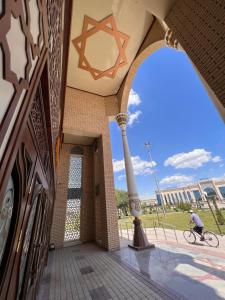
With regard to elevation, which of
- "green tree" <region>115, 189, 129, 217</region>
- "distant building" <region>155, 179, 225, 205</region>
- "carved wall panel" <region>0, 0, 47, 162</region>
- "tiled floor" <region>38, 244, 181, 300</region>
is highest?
"distant building" <region>155, 179, 225, 205</region>

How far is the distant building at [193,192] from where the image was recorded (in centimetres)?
3934

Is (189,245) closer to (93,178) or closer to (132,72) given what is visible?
(93,178)

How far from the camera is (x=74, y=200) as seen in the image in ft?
23.9

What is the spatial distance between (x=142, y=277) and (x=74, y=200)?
16.4ft

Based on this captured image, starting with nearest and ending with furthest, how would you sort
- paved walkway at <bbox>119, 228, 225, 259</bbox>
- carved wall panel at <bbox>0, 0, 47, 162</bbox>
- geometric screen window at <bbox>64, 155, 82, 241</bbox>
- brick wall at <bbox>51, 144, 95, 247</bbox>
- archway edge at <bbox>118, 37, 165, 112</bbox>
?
carved wall panel at <bbox>0, 0, 47, 162</bbox>
paved walkway at <bbox>119, 228, 225, 259</bbox>
archway edge at <bbox>118, 37, 165, 112</bbox>
brick wall at <bbox>51, 144, 95, 247</bbox>
geometric screen window at <bbox>64, 155, 82, 241</bbox>

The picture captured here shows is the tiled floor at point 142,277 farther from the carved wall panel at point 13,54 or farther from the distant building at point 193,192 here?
the distant building at point 193,192

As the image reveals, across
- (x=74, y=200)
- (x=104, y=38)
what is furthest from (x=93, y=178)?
(x=104, y=38)

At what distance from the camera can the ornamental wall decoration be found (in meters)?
4.46

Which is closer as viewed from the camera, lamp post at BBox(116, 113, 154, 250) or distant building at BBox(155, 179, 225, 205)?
lamp post at BBox(116, 113, 154, 250)

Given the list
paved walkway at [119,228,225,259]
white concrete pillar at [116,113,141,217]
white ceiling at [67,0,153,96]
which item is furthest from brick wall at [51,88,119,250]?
paved walkway at [119,228,225,259]

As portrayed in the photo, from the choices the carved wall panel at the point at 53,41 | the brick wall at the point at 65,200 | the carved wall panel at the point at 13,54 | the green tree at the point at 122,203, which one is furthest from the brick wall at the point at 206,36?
the green tree at the point at 122,203

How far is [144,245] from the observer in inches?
190

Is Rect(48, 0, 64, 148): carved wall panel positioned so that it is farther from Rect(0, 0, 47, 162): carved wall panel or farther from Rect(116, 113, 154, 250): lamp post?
Rect(116, 113, 154, 250): lamp post

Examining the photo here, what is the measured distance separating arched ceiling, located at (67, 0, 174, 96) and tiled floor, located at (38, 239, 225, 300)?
562cm
